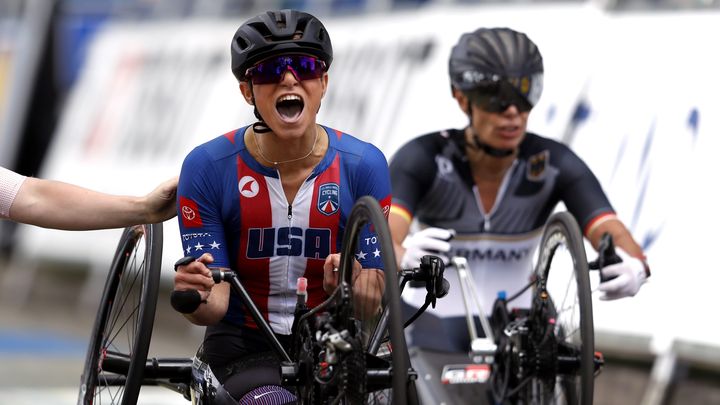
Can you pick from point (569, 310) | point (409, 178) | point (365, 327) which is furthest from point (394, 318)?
point (409, 178)

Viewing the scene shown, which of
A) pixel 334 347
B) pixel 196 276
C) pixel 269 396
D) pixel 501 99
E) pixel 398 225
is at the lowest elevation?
pixel 269 396

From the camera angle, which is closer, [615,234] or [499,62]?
[615,234]

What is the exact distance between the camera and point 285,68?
17.1 ft

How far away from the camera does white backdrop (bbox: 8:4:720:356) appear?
9008 millimetres

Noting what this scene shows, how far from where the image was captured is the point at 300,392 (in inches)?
201

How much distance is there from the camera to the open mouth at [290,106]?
206 inches

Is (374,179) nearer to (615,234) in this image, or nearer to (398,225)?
(398,225)

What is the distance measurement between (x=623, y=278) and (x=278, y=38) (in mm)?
1927

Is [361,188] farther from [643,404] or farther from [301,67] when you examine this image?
[643,404]

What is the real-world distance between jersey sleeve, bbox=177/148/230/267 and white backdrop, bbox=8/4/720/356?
402 centimetres

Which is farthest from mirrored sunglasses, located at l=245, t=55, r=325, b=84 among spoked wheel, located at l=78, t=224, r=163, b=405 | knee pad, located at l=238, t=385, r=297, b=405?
knee pad, located at l=238, t=385, r=297, b=405

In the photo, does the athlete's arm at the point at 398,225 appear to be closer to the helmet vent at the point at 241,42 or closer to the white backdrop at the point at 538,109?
the helmet vent at the point at 241,42

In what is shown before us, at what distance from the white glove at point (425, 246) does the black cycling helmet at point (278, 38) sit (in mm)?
1345

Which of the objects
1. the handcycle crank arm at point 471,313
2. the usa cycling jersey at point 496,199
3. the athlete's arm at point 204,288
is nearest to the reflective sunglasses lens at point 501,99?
the usa cycling jersey at point 496,199
